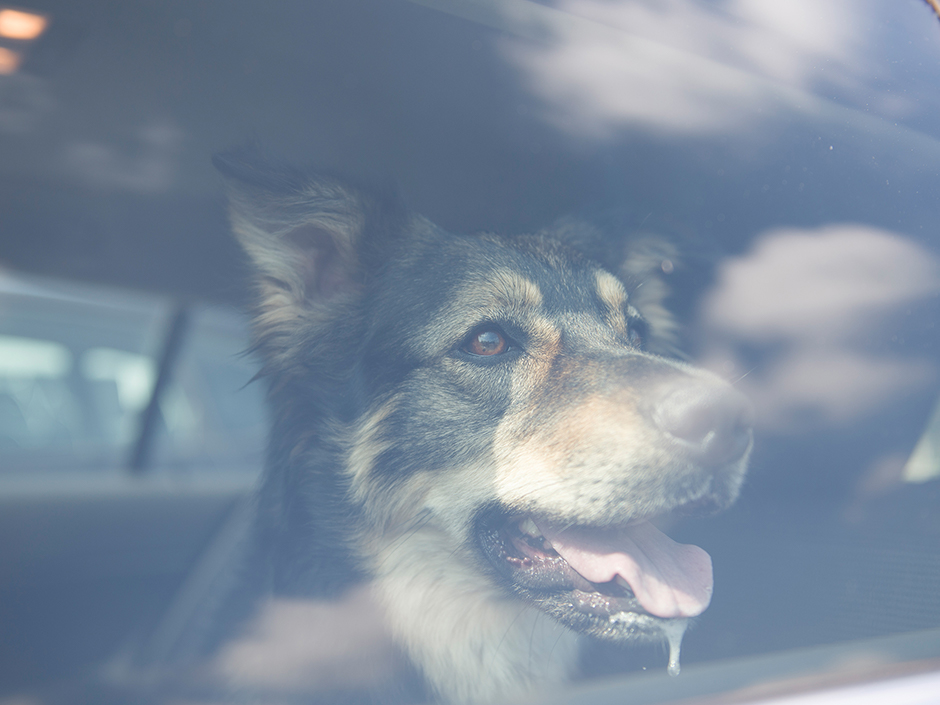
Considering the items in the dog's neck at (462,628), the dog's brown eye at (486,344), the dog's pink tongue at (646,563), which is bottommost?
the dog's neck at (462,628)

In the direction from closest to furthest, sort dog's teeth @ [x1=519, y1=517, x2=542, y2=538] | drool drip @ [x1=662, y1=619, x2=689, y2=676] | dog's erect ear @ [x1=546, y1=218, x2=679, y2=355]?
drool drip @ [x1=662, y1=619, x2=689, y2=676] → dog's teeth @ [x1=519, y1=517, x2=542, y2=538] → dog's erect ear @ [x1=546, y1=218, x2=679, y2=355]

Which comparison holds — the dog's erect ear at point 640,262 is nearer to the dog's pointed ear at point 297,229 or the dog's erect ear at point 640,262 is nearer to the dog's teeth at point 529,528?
the dog's pointed ear at point 297,229

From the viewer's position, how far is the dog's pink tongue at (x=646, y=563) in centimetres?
165

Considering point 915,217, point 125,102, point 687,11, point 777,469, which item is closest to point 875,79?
point 915,217

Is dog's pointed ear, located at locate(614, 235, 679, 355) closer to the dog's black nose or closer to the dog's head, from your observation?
the dog's head

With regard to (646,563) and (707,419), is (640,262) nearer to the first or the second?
(707,419)

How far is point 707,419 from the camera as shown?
65.3 inches

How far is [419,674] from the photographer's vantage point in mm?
1719

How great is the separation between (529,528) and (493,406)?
0.37 meters

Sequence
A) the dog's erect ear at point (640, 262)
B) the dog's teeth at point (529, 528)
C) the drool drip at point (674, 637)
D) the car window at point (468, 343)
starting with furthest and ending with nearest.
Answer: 1. the dog's erect ear at point (640, 262)
2. the dog's teeth at point (529, 528)
3. the drool drip at point (674, 637)
4. the car window at point (468, 343)

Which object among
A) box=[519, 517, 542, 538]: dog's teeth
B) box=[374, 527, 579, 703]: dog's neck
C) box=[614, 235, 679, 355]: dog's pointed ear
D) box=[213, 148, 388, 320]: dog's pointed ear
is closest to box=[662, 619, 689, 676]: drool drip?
box=[374, 527, 579, 703]: dog's neck

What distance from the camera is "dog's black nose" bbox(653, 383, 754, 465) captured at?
5.47 feet

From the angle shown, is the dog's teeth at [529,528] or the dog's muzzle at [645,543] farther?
the dog's teeth at [529,528]

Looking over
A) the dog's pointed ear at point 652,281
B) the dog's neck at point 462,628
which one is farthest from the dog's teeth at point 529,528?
the dog's pointed ear at point 652,281
